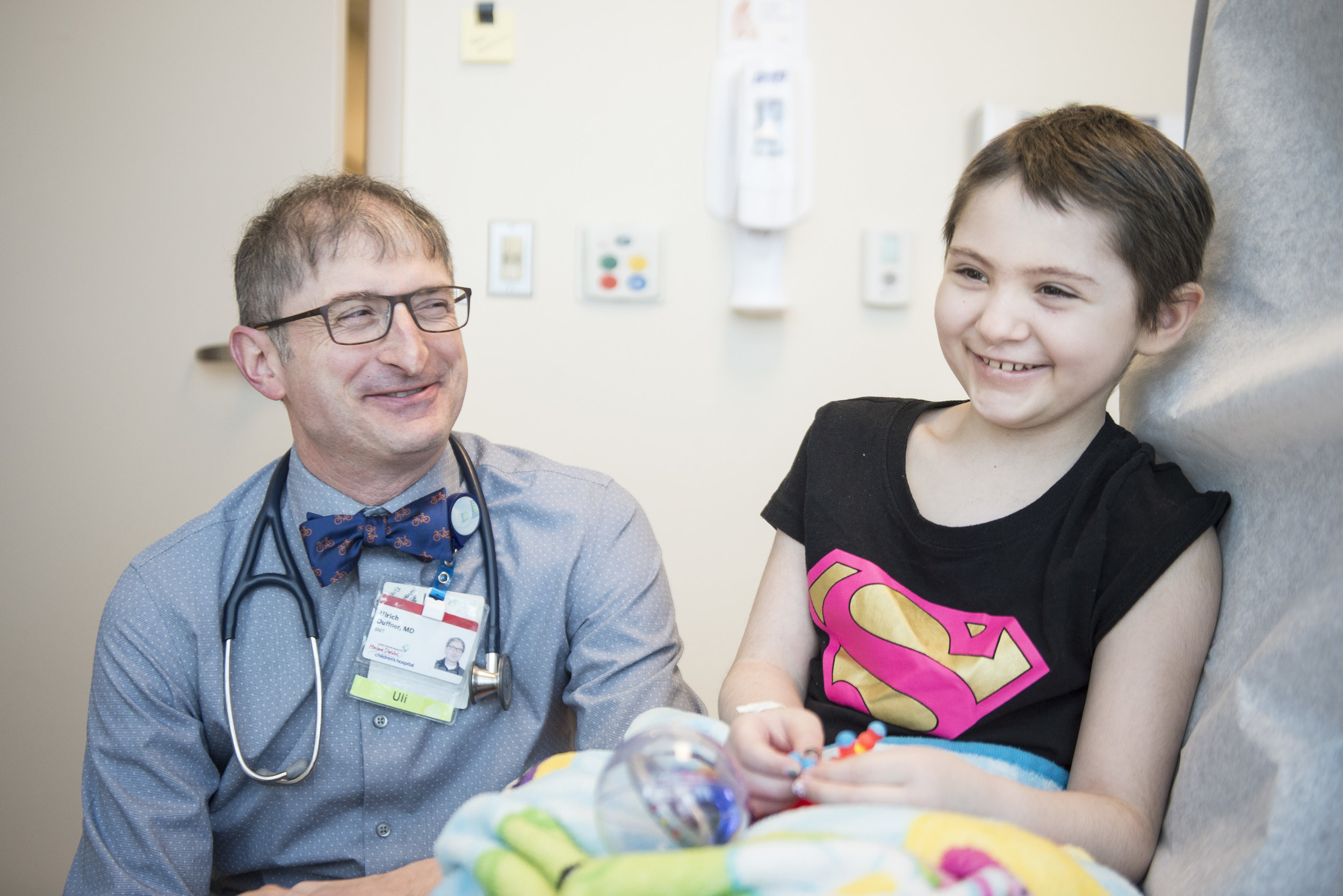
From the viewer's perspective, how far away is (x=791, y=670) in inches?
45.4

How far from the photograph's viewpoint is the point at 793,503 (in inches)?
47.6

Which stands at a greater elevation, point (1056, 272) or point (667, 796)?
point (1056, 272)

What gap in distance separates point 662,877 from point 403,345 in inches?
36.2

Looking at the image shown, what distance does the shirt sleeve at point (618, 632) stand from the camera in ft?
4.29

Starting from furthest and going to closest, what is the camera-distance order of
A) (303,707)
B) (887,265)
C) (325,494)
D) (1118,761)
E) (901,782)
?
(887,265)
(325,494)
(303,707)
(1118,761)
(901,782)

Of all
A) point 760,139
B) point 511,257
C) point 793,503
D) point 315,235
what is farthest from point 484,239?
point 793,503

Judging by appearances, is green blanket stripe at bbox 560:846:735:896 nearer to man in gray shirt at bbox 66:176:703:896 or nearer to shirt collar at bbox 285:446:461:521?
man in gray shirt at bbox 66:176:703:896

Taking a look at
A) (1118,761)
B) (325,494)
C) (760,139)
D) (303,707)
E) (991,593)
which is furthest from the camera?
(760,139)

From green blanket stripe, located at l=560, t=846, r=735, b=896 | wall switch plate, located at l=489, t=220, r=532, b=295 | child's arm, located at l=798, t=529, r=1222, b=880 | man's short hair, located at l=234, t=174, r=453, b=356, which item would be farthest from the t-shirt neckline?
wall switch plate, located at l=489, t=220, r=532, b=295

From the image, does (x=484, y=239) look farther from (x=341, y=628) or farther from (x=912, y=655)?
(x=912, y=655)

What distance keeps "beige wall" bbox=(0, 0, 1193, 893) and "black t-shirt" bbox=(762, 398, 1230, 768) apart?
124cm

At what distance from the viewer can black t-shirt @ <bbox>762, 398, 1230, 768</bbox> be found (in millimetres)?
968

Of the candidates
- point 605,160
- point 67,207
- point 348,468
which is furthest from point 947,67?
point 67,207

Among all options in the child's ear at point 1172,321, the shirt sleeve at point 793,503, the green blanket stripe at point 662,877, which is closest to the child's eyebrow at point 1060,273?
the child's ear at point 1172,321
